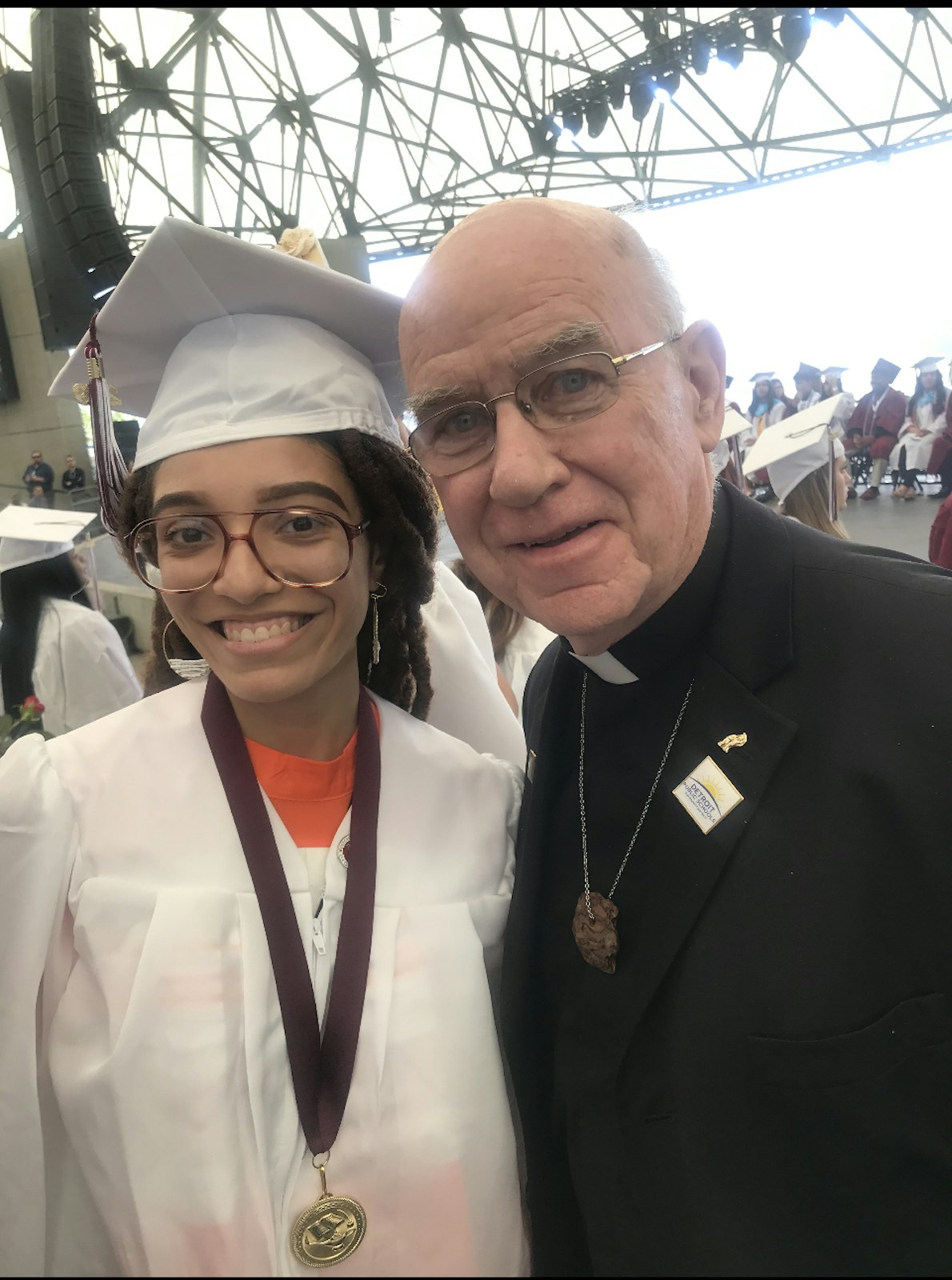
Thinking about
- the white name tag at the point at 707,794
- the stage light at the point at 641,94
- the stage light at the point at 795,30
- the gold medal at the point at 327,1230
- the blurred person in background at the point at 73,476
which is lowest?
the gold medal at the point at 327,1230

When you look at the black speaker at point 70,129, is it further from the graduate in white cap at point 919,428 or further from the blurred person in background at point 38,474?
the graduate in white cap at point 919,428

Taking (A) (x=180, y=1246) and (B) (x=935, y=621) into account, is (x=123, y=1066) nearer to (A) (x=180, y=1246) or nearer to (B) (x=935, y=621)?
(A) (x=180, y=1246)

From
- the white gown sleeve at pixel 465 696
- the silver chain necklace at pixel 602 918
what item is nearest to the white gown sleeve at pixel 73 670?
the white gown sleeve at pixel 465 696

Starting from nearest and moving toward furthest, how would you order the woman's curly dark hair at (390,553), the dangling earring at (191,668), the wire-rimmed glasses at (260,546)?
the wire-rimmed glasses at (260,546)
the woman's curly dark hair at (390,553)
the dangling earring at (191,668)

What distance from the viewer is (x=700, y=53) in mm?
592

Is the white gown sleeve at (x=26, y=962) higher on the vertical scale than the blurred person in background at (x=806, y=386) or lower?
lower

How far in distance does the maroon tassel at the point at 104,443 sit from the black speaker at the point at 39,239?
53 millimetres

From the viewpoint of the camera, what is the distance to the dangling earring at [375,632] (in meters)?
1.49

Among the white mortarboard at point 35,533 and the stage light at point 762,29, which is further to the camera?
the white mortarboard at point 35,533

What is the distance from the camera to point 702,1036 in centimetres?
92

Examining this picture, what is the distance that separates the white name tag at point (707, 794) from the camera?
986 mm

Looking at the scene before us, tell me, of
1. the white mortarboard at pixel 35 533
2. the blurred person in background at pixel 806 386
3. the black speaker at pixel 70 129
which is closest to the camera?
the black speaker at pixel 70 129

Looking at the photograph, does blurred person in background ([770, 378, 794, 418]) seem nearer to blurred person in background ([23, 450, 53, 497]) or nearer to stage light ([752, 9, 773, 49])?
blurred person in background ([23, 450, 53, 497])

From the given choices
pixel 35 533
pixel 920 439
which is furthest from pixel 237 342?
pixel 920 439
